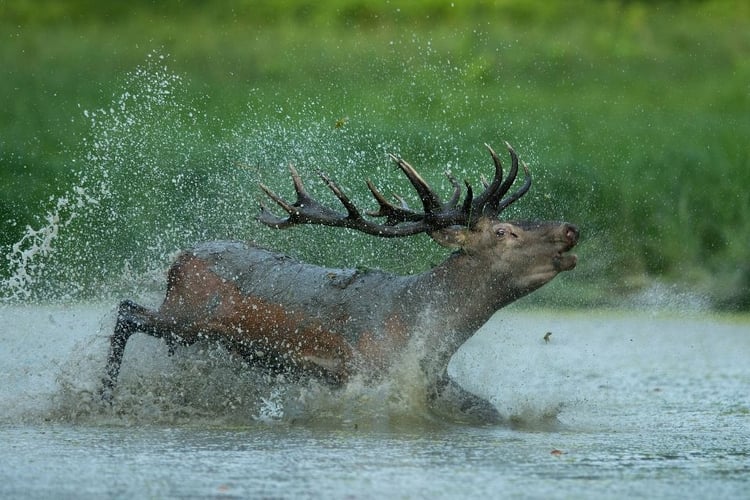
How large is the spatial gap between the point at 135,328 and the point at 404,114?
732 cm

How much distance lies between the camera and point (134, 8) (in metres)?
18.4

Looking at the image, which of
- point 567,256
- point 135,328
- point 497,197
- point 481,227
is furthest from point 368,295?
point 135,328

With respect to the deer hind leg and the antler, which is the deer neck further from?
the deer hind leg

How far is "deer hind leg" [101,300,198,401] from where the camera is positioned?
8.29m

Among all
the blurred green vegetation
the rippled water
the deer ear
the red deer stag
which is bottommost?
the rippled water

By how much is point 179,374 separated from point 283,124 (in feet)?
21.9

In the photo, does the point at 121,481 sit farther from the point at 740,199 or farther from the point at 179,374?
the point at 740,199

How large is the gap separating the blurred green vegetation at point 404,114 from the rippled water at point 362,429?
2.12 m

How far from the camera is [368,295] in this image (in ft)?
26.5

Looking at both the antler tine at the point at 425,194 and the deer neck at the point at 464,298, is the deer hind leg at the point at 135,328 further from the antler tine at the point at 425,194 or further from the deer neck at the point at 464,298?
the antler tine at the point at 425,194

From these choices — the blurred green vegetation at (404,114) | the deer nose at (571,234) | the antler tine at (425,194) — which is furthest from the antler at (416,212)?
the blurred green vegetation at (404,114)

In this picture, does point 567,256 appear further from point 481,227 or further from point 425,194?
point 425,194

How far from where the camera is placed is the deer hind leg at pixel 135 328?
829cm

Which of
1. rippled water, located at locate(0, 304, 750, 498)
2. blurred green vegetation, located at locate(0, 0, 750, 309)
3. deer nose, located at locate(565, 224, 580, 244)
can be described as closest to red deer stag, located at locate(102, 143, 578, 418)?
deer nose, located at locate(565, 224, 580, 244)
